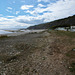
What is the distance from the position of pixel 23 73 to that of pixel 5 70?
1591mm

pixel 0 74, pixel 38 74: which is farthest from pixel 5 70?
pixel 38 74

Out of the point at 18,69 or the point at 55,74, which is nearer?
the point at 55,74

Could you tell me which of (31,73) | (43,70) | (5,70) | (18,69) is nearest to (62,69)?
(43,70)

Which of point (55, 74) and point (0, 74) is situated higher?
point (0, 74)

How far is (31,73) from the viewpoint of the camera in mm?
5094

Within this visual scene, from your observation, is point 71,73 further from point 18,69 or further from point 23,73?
point 18,69

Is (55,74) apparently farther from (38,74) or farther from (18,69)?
(18,69)

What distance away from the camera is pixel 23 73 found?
511cm

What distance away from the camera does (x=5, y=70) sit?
5.40m

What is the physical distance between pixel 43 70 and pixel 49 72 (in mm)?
520

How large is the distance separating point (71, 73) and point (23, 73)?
3.66 meters

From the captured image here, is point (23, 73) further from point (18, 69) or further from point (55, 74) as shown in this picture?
point (55, 74)

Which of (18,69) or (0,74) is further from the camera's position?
(18,69)

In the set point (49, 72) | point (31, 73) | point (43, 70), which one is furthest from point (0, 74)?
point (49, 72)
